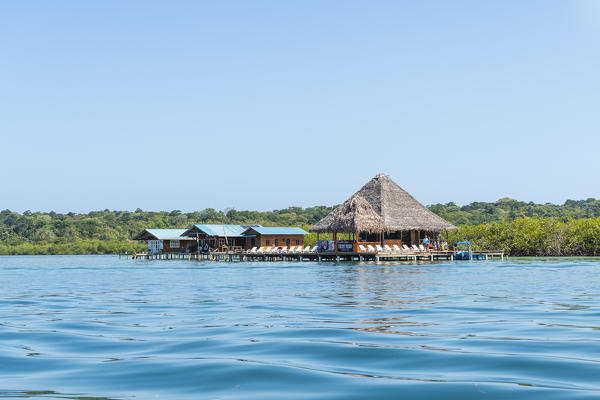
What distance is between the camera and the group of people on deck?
4562 centimetres

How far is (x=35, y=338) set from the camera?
835 centimetres

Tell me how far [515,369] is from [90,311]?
8.69 metres

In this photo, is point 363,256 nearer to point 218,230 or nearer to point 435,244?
point 435,244

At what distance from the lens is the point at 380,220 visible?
42.7 metres

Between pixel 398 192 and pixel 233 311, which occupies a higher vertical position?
pixel 398 192

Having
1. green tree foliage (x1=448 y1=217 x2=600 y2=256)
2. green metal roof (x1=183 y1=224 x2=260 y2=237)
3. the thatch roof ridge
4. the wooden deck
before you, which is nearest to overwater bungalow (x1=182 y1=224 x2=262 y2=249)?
green metal roof (x1=183 y1=224 x2=260 y2=237)

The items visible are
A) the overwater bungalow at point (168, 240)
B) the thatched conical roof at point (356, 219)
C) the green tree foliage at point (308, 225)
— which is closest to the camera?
the thatched conical roof at point (356, 219)

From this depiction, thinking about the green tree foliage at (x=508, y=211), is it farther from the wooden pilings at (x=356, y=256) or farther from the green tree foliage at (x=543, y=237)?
the wooden pilings at (x=356, y=256)

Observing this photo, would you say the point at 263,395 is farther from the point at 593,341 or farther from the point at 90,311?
the point at 90,311

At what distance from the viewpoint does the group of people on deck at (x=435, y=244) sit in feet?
150

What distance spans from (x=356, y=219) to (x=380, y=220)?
2.05 metres

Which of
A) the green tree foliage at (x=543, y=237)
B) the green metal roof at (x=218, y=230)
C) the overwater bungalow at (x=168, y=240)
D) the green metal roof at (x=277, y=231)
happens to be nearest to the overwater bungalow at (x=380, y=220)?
the green tree foliage at (x=543, y=237)

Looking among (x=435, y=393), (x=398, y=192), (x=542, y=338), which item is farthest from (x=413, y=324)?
(x=398, y=192)

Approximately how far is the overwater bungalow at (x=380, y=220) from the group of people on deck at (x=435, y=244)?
58 cm
